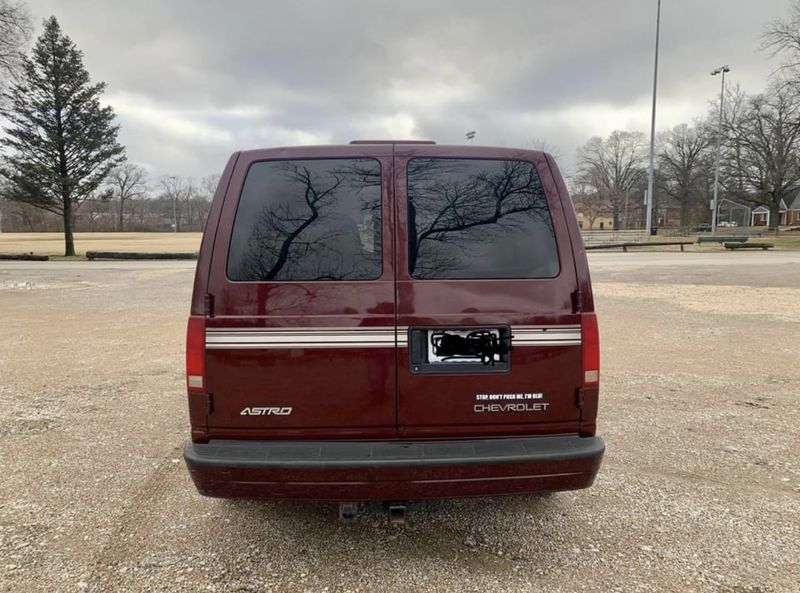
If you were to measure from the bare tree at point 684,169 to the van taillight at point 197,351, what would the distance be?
80.7 m

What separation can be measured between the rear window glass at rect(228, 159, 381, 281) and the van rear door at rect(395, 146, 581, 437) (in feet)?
0.53

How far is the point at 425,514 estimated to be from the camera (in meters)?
3.02

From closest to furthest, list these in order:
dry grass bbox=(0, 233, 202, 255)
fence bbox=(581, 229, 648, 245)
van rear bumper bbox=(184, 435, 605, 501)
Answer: van rear bumper bbox=(184, 435, 605, 501)
dry grass bbox=(0, 233, 202, 255)
fence bbox=(581, 229, 648, 245)

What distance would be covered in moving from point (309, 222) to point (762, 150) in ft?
194

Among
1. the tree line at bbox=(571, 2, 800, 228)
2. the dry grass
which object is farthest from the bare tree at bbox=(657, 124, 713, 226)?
the dry grass

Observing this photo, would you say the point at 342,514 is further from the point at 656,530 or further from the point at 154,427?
the point at 154,427

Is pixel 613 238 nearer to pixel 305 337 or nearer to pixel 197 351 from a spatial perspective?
pixel 305 337

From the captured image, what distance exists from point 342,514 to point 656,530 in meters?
1.77

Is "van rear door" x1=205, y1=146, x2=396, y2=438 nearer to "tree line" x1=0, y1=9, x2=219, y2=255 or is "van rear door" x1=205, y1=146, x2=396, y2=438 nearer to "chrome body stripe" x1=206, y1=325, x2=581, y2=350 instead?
"chrome body stripe" x1=206, y1=325, x2=581, y2=350

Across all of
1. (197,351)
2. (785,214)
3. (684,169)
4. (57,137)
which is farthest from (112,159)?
(785,214)

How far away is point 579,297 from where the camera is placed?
2.43 m

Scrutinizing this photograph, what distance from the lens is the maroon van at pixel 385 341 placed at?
233 cm

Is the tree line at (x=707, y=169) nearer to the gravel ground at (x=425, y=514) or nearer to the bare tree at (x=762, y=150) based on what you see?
the bare tree at (x=762, y=150)

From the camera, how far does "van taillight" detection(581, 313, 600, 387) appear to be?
2.43 meters
